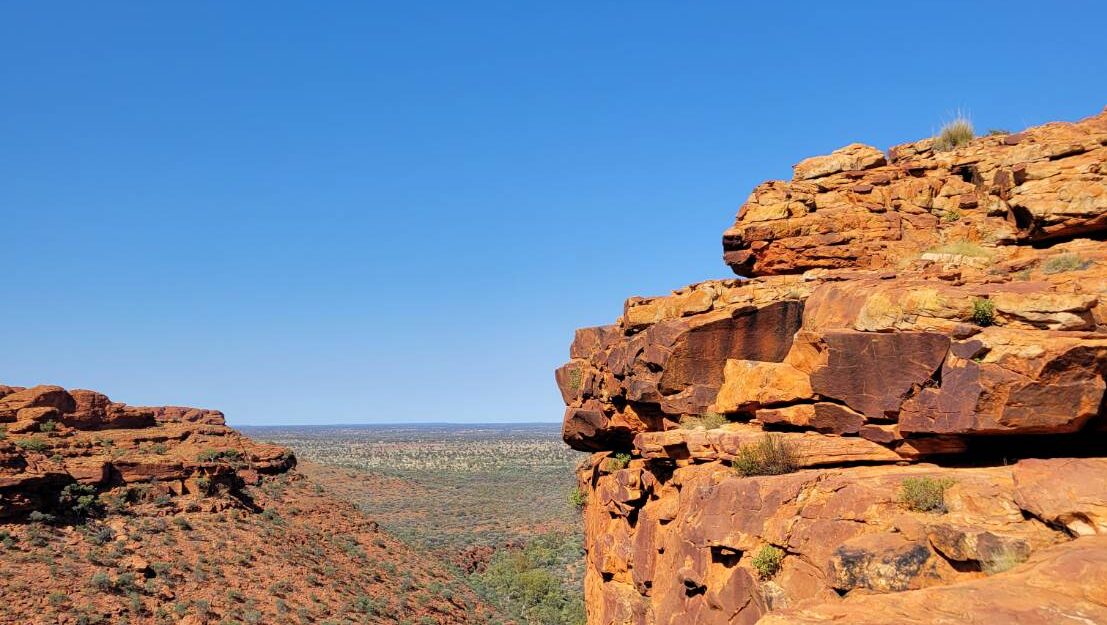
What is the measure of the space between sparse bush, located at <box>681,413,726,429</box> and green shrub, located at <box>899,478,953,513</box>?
5732mm

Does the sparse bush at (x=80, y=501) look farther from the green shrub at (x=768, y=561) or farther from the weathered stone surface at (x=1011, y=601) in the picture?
the weathered stone surface at (x=1011, y=601)

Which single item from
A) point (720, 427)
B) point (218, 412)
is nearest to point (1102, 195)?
point (720, 427)

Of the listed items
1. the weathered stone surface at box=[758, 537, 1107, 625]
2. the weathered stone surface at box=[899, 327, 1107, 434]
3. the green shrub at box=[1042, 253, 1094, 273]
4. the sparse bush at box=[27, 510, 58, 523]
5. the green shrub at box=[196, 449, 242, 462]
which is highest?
the green shrub at box=[1042, 253, 1094, 273]

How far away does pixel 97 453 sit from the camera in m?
39.7

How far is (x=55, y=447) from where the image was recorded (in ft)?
125

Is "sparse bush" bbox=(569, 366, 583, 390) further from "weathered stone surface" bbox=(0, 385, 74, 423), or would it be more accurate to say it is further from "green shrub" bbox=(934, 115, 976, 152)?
"weathered stone surface" bbox=(0, 385, 74, 423)

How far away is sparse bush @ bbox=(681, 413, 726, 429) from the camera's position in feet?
53.4

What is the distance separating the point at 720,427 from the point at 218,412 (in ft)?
192

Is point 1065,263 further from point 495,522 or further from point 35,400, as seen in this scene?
point 495,522

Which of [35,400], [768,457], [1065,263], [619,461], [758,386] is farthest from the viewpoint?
[35,400]

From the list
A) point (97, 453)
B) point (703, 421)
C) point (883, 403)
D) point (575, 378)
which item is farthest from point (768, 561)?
point (97, 453)

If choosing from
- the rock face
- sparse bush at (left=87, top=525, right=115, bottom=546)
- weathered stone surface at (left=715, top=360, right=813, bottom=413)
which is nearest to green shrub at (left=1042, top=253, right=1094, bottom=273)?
the rock face

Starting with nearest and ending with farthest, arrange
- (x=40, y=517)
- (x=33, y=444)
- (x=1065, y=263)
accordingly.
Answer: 1. (x=1065, y=263)
2. (x=40, y=517)
3. (x=33, y=444)

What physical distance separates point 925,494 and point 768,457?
311 centimetres
